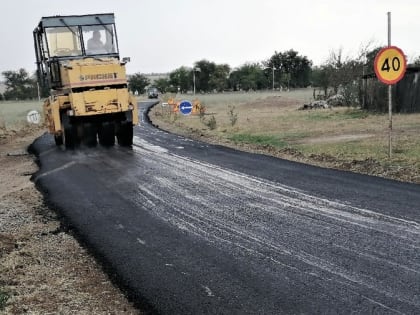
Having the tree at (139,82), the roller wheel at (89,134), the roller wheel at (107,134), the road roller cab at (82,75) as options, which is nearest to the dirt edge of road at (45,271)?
the road roller cab at (82,75)

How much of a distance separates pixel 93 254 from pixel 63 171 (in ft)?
22.0

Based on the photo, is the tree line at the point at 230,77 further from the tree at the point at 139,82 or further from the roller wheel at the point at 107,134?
the roller wheel at the point at 107,134

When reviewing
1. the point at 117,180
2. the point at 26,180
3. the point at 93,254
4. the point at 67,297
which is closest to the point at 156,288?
the point at 67,297

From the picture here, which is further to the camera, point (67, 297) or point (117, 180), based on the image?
point (117, 180)

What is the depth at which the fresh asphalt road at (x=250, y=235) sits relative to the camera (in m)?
4.61

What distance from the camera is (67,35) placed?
53.6 ft

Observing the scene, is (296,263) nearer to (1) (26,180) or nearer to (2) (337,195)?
(2) (337,195)

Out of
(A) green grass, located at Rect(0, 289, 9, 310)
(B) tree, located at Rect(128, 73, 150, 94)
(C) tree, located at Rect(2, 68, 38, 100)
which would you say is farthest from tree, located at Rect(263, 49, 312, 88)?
(A) green grass, located at Rect(0, 289, 9, 310)

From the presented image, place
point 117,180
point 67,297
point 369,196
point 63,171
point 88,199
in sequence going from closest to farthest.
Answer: point 67,297 → point 369,196 → point 88,199 → point 117,180 → point 63,171

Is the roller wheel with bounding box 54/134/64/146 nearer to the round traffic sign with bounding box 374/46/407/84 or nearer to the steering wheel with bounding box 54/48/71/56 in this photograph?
the steering wheel with bounding box 54/48/71/56

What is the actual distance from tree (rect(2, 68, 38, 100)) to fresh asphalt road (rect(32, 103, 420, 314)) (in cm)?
12195

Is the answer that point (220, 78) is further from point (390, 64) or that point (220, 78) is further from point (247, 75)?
point (390, 64)

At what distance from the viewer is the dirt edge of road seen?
464 centimetres

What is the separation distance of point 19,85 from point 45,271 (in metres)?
132
